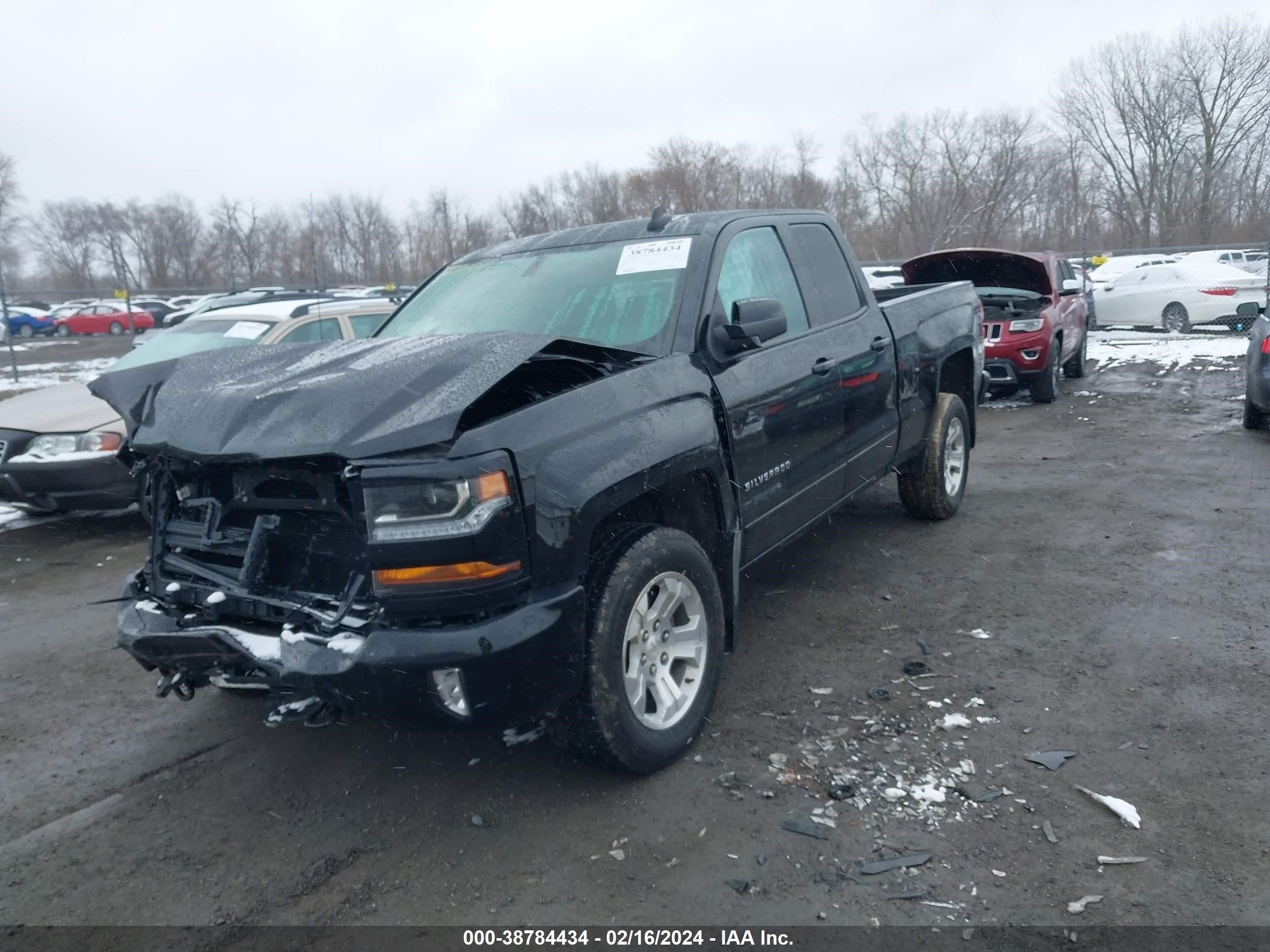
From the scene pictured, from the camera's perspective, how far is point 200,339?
26.1 feet

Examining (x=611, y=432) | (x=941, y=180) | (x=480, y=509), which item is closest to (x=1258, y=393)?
(x=611, y=432)

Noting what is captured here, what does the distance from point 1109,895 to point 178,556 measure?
10.4 feet

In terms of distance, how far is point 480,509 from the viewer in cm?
277

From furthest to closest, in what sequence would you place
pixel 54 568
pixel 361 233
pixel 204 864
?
pixel 361 233, pixel 54 568, pixel 204 864

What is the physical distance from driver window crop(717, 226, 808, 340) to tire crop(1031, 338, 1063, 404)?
7623 millimetres

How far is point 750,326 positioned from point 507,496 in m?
1.40

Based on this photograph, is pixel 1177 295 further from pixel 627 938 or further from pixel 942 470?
pixel 627 938

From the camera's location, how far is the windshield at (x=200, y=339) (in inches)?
307

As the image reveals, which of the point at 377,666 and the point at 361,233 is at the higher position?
the point at 361,233

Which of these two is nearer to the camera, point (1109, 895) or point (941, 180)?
point (1109, 895)

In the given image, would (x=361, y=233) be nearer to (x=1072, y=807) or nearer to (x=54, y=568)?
(x=54, y=568)

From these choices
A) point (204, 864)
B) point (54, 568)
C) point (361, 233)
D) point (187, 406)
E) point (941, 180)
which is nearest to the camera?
point (204, 864)

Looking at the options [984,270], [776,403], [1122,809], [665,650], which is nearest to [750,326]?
[776,403]

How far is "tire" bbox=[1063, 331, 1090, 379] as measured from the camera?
13070 mm
